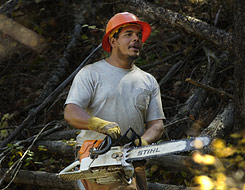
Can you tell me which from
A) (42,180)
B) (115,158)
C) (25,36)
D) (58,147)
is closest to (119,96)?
(115,158)

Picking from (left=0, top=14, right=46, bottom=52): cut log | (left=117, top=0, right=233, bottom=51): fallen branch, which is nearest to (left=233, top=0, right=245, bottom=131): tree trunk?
(left=117, top=0, right=233, bottom=51): fallen branch

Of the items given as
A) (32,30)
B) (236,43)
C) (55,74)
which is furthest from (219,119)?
(32,30)

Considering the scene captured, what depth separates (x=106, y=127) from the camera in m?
2.94

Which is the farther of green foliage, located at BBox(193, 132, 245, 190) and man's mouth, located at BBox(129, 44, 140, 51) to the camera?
green foliage, located at BBox(193, 132, 245, 190)

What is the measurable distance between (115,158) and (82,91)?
29.6 inches

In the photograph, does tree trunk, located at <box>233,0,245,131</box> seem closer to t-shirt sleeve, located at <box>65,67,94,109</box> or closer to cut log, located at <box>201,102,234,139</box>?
cut log, located at <box>201,102,234,139</box>

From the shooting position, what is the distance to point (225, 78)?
5.62m

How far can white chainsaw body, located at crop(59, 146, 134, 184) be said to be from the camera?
2.83 metres

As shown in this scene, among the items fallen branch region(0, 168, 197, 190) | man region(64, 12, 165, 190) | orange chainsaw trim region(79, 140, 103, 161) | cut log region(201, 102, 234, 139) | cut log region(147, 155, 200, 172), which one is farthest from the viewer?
fallen branch region(0, 168, 197, 190)

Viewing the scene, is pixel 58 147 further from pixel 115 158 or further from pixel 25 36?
pixel 25 36

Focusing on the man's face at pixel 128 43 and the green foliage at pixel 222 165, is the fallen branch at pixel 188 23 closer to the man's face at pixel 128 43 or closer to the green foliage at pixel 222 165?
the green foliage at pixel 222 165

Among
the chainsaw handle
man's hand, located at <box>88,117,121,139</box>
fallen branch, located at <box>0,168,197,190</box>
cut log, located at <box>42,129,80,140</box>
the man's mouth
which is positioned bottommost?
fallen branch, located at <box>0,168,197,190</box>

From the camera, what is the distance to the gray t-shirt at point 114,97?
3.37m

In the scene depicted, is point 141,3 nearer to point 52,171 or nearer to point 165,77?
point 165,77
